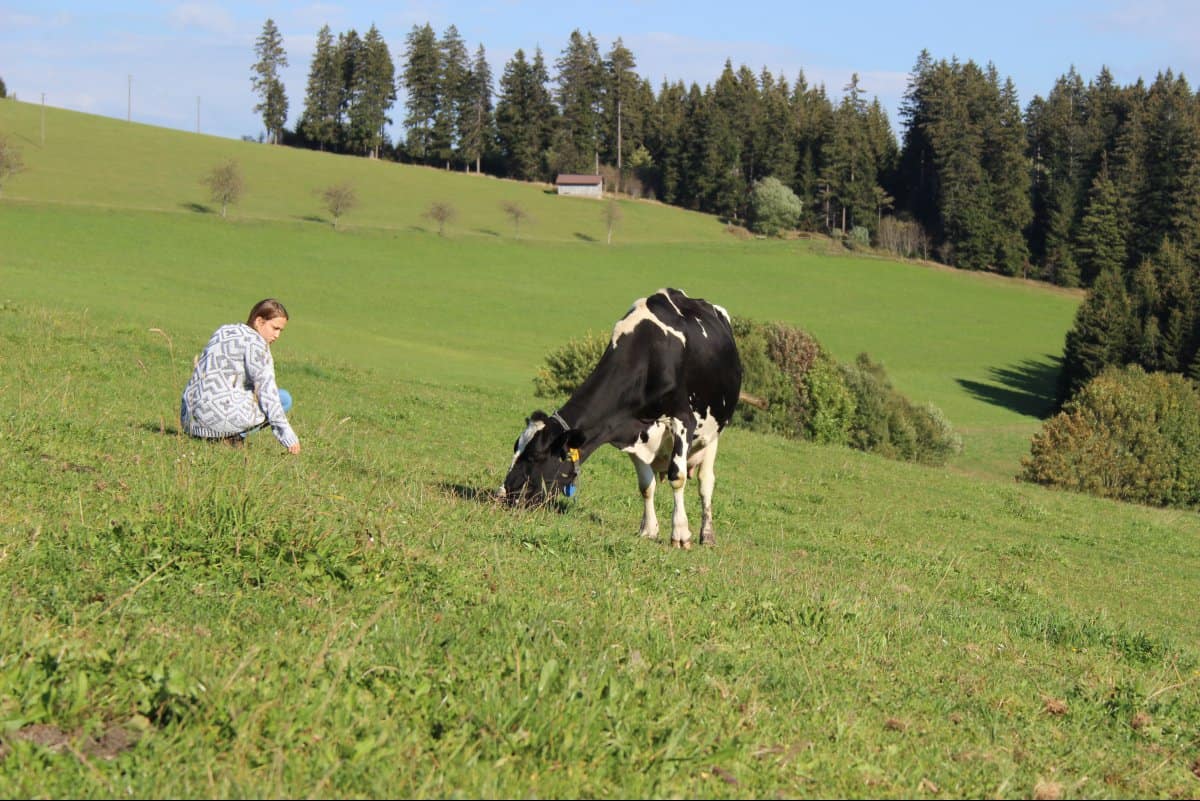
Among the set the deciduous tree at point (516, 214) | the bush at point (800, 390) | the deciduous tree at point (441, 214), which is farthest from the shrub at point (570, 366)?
the deciduous tree at point (516, 214)

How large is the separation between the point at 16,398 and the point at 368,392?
38.7 feet

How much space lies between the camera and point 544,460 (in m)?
11.2

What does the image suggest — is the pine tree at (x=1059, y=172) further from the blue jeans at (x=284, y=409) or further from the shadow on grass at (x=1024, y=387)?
the blue jeans at (x=284, y=409)

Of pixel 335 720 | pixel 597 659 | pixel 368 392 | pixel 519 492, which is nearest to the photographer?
pixel 335 720

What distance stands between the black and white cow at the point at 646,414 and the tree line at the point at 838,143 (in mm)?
96040

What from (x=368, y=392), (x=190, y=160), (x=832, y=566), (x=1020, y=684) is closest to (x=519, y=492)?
(x=832, y=566)

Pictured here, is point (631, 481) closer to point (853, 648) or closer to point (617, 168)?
point (853, 648)

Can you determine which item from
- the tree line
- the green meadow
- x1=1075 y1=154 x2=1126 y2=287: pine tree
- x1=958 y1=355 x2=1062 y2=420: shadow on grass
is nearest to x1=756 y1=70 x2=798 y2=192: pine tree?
the tree line

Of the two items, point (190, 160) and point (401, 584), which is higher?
point (190, 160)

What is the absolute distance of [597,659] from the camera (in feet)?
17.7

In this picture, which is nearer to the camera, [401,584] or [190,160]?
[401,584]

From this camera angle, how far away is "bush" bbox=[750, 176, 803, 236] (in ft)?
391

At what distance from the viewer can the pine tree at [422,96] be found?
138 meters

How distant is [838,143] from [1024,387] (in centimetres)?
5875
